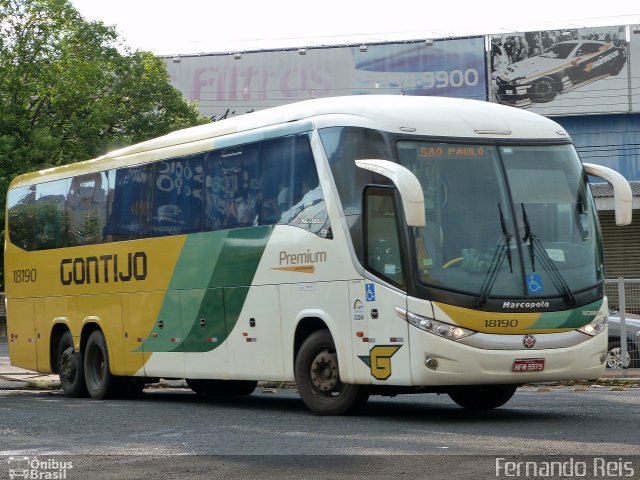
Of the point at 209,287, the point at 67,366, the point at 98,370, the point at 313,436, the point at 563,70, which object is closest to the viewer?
the point at 313,436

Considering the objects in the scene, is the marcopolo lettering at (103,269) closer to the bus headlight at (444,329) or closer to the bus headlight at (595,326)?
the bus headlight at (444,329)

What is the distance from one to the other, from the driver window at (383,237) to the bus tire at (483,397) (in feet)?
7.21

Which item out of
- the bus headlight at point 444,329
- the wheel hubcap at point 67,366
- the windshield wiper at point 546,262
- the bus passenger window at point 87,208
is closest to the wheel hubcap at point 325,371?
the bus headlight at point 444,329

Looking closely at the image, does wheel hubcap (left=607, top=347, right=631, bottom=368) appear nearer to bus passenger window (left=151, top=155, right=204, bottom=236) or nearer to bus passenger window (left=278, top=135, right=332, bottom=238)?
bus passenger window (left=151, top=155, right=204, bottom=236)

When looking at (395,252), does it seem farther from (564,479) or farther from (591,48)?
(591,48)

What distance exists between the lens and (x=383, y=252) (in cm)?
1353

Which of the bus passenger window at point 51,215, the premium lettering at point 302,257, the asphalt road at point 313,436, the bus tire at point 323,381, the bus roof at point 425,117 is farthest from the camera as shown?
the bus passenger window at point 51,215

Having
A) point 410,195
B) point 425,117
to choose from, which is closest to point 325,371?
point 410,195

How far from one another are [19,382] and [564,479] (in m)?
15.9

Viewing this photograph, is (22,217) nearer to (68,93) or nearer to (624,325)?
(624,325)

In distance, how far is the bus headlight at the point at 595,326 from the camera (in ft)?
44.5

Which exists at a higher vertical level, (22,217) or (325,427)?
(22,217)

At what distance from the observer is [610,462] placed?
30.8ft

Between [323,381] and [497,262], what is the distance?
7.93ft
